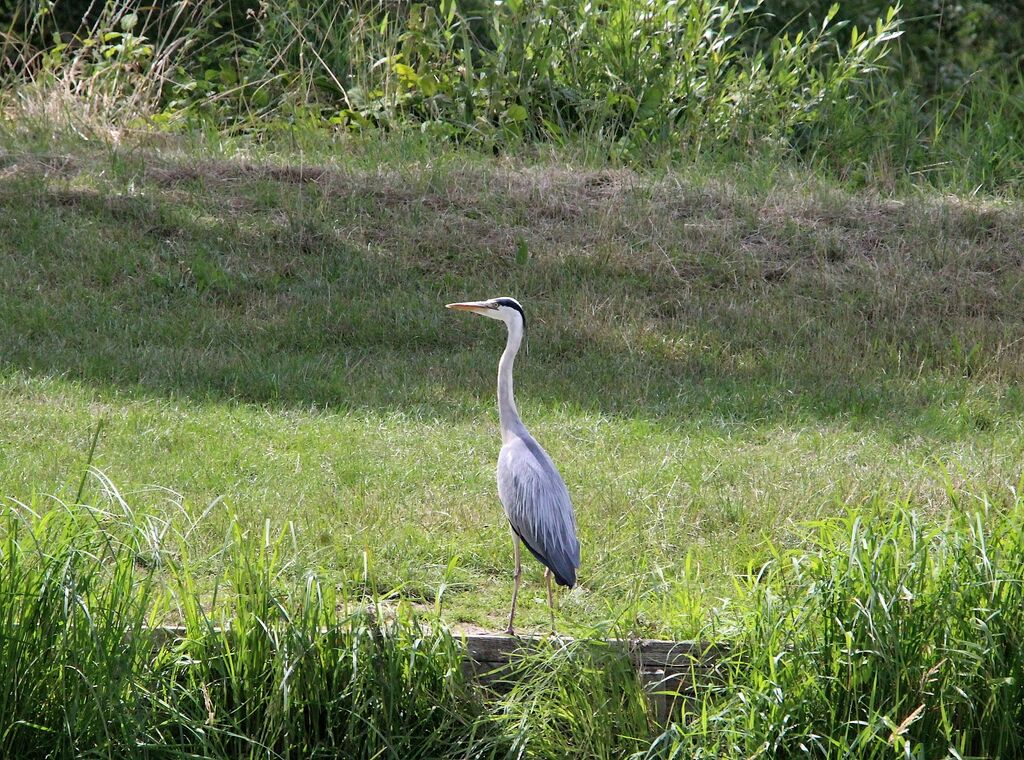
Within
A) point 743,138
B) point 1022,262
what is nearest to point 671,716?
point 1022,262

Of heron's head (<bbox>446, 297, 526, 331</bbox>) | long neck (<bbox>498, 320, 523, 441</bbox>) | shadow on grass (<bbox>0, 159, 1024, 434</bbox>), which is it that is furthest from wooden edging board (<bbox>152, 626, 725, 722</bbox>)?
shadow on grass (<bbox>0, 159, 1024, 434</bbox>)

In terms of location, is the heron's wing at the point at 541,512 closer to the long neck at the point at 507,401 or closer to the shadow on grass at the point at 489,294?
the long neck at the point at 507,401

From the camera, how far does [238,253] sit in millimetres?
10109

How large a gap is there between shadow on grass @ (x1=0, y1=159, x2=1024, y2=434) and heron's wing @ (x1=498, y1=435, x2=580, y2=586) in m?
2.54

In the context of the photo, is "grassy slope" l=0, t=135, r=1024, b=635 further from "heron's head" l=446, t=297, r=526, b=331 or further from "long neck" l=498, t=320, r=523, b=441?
"heron's head" l=446, t=297, r=526, b=331

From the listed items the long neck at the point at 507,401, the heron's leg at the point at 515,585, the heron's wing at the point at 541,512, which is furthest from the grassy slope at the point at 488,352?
the long neck at the point at 507,401

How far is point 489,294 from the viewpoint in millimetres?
9664

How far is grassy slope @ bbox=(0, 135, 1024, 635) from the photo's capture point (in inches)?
244

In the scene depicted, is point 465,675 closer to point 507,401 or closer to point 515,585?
point 515,585

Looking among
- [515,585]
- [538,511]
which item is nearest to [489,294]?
[515,585]

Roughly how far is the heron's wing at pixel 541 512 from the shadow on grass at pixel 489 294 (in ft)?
8.34

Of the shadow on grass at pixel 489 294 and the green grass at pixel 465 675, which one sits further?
the shadow on grass at pixel 489 294

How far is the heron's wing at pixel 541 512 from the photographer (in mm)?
5074

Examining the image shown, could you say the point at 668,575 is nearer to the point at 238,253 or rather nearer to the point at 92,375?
the point at 92,375
